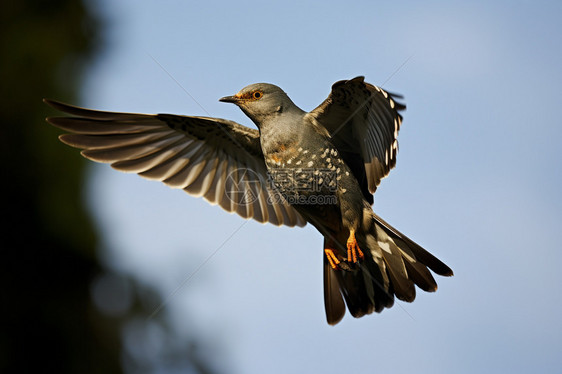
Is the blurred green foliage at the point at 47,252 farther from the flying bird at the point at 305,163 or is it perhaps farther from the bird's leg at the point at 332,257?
the bird's leg at the point at 332,257

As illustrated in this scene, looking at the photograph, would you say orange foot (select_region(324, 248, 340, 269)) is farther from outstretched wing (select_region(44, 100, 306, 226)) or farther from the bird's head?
the bird's head

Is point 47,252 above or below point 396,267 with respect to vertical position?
below

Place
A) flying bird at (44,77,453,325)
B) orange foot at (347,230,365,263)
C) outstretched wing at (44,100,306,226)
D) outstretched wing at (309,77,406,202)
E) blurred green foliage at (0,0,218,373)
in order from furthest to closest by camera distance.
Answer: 1. blurred green foliage at (0,0,218,373)
2. outstretched wing at (44,100,306,226)
3. orange foot at (347,230,365,263)
4. flying bird at (44,77,453,325)
5. outstretched wing at (309,77,406,202)

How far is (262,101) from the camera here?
13.3 ft

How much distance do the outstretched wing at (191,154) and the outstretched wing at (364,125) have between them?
0.75 m

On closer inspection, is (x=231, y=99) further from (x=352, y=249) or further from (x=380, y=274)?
(x=380, y=274)

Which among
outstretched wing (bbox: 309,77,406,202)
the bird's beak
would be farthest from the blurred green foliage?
outstretched wing (bbox: 309,77,406,202)

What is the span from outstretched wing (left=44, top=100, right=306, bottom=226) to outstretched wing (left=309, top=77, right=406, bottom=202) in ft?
2.47

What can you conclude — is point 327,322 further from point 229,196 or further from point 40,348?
point 40,348

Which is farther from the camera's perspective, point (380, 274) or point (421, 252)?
point (380, 274)

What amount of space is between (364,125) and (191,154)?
1.63 meters

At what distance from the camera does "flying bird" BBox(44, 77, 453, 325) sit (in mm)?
3762

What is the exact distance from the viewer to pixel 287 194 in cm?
379

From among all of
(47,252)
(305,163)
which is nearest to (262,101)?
(305,163)
